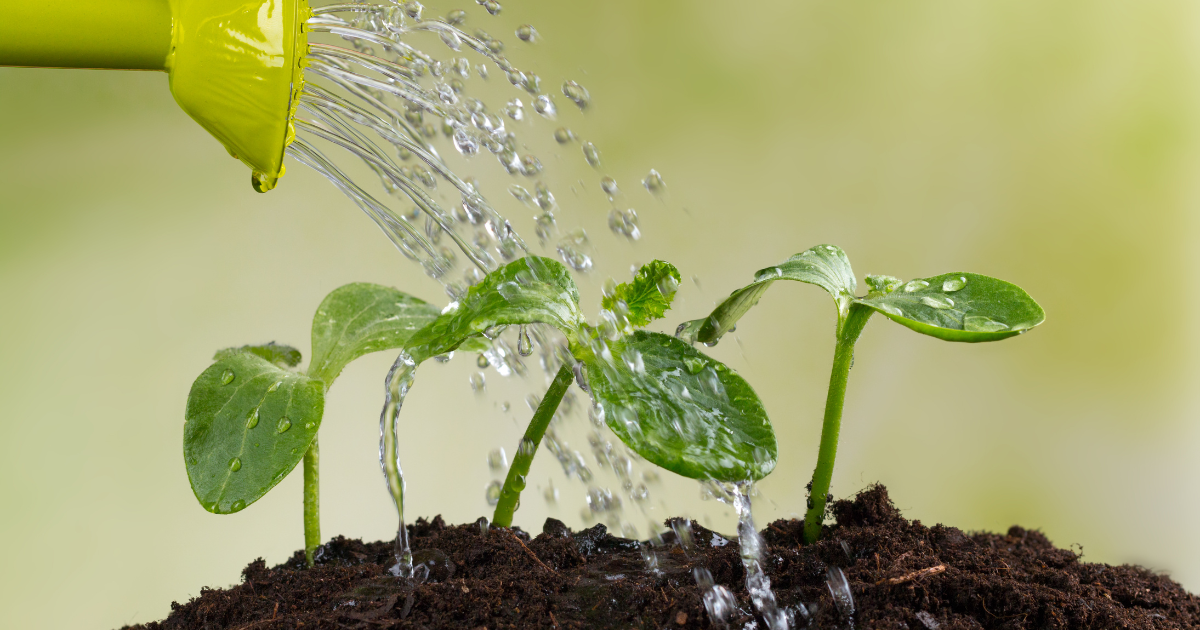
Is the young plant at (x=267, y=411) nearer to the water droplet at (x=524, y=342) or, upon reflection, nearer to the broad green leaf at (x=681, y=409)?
the water droplet at (x=524, y=342)

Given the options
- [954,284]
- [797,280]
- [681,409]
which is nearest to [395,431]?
[681,409]

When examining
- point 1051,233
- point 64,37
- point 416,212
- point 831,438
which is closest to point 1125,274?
point 1051,233

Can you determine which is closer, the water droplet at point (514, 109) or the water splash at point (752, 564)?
the water splash at point (752, 564)

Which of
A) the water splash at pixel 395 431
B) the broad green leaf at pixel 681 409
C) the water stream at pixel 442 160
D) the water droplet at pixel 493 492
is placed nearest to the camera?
the broad green leaf at pixel 681 409

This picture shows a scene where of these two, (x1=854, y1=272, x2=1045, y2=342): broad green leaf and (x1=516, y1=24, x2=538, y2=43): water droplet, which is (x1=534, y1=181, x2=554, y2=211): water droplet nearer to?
(x1=516, y1=24, x2=538, y2=43): water droplet

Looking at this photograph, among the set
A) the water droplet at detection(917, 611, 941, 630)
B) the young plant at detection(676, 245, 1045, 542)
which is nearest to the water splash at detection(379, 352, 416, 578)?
the young plant at detection(676, 245, 1045, 542)

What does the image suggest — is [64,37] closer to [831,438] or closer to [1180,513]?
[831,438]

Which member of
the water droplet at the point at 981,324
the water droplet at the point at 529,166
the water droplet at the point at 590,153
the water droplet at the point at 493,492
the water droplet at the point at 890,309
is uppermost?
the water droplet at the point at 590,153

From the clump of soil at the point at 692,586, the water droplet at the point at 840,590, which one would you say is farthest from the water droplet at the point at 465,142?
the water droplet at the point at 840,590
